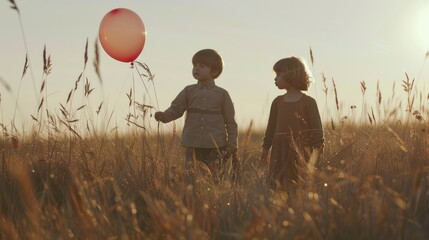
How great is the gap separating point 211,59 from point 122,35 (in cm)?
75

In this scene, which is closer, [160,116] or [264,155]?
[264,155]

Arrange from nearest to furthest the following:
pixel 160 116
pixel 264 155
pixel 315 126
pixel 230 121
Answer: pixel 315 126, pixel 264 155, pixel 160 116, pixel 230 121

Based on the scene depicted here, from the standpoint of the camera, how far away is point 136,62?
3.76 metres

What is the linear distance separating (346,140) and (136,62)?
1.54m

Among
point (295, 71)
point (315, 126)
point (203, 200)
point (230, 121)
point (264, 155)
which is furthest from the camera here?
point (230, 121)

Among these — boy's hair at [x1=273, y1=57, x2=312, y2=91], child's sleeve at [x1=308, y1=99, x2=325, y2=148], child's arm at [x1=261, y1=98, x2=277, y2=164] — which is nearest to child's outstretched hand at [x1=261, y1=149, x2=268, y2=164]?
child's arm at [x1=261, y1=98, x2=277, y2=164]

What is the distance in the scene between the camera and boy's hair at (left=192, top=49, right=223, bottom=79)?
4770 millimetres

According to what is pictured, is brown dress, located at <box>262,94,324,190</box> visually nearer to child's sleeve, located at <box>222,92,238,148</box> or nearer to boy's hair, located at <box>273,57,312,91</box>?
boy's hair, located at <box>273,57,312,91</box>

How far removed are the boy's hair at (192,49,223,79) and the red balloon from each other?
473 mm

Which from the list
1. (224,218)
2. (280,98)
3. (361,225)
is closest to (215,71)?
(280,98)

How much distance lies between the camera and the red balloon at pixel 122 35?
477 cm

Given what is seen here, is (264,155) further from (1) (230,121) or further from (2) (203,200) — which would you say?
(2) (203,200)

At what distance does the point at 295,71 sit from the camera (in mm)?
4121

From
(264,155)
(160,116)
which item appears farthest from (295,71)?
(160,116)
